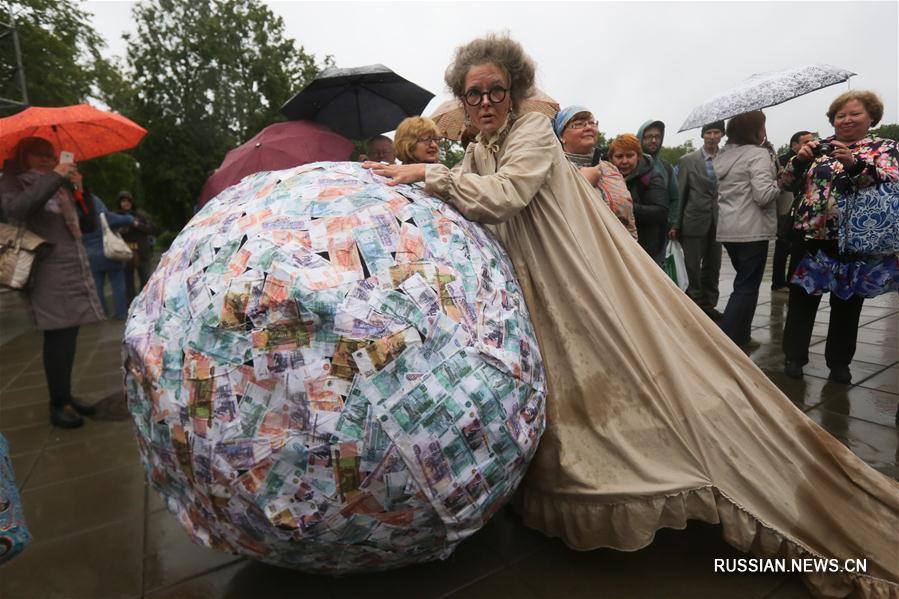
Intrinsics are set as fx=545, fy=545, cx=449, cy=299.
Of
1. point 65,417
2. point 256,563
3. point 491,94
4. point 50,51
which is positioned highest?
point 50,51

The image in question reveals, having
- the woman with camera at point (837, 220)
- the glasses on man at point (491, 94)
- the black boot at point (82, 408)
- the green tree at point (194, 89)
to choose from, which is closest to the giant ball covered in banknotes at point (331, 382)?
the glasses on man at point (491, 94)

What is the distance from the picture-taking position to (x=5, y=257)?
12.4 feet

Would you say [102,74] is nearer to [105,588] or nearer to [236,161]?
[236,161]

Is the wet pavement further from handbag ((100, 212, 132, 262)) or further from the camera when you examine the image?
handbag ((100, 212, 132, 262))

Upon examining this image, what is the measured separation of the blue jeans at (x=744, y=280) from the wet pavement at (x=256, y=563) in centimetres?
94

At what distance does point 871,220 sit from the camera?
3.65 m

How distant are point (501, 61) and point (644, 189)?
10.1ft

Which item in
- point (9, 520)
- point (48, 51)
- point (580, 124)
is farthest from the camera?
point (48, 51)

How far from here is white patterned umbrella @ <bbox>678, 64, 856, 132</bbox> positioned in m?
4.25

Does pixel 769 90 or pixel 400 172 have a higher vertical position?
pixel 769 90

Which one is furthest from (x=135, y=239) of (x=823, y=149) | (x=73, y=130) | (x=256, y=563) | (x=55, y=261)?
(x=823, y=149)

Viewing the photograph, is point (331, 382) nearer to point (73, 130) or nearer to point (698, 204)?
point (73, 130)

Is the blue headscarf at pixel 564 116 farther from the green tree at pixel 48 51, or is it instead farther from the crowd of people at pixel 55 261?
the green tree at pixel 48 51

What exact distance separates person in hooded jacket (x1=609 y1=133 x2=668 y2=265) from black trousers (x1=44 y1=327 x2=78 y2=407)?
4626 mm
